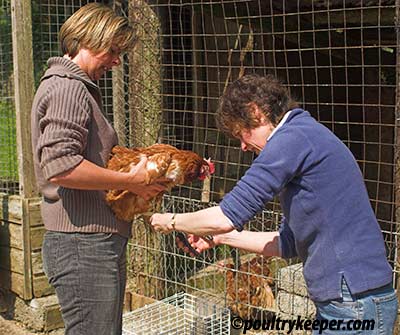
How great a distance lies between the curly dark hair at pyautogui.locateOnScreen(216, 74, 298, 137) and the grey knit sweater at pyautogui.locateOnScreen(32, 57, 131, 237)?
1.85 ft

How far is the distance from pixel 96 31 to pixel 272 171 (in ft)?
3.31

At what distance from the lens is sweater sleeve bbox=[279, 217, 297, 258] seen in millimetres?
2547

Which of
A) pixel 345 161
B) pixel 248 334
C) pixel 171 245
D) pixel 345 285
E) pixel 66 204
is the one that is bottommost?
pixel 248 334

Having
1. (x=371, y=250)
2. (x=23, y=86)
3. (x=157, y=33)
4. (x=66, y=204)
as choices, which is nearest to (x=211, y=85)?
(x=157, y=33)

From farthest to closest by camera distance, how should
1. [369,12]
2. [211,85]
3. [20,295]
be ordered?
[211,85] < [20,295] < [369,12]

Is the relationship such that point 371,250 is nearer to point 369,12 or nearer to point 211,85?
point 369,12

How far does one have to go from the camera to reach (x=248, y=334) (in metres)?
4.29

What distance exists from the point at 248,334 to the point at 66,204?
2.13 metres

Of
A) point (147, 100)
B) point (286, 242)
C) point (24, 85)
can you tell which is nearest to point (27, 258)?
point (24, 85)

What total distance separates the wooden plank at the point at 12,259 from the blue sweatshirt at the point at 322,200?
3182 millimetres

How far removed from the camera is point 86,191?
262 centimetres

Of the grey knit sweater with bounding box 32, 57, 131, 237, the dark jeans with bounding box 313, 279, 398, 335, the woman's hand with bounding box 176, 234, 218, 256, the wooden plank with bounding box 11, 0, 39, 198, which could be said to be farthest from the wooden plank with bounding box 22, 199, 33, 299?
the dark jeans with bounding box 313, 279, 398, 335

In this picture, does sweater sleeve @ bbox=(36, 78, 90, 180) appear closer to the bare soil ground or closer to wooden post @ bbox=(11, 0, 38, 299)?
wooden post @ bbox=(11, 0, 38, 299)

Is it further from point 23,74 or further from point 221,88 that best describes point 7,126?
point 221,88
